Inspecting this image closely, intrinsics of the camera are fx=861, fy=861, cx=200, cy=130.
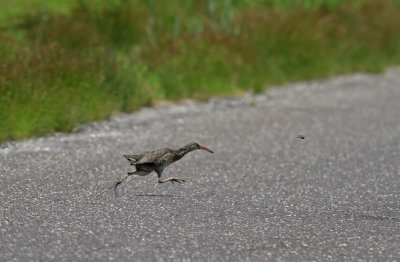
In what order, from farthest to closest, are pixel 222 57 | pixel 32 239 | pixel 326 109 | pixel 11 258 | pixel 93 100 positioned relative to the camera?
pixel 222 57
pixel 326 109
pixel 93 100
pixel 32 239
pixel 11 258

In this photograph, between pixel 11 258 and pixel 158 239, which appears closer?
pixel 11 258

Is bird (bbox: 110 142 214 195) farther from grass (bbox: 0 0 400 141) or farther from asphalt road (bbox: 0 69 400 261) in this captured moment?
grass (bbox: 0 0 400 141)

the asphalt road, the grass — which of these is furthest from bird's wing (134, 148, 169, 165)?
the grass

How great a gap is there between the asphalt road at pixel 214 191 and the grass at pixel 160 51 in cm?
49

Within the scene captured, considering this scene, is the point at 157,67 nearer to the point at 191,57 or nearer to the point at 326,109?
the point at 191,57

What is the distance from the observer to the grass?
11.6 metres

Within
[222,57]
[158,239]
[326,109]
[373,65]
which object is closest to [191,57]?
[222,57]

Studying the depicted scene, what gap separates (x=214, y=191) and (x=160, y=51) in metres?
7.40

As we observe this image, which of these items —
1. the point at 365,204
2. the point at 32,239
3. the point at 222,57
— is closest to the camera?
the point at 32,239

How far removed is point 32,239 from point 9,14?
9685 millimetres

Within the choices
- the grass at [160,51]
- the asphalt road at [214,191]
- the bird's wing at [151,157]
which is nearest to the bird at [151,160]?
the bird's wing at [151,157]

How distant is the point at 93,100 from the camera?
12211 millimetres

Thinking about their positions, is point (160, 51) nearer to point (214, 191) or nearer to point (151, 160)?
point (214, 191)

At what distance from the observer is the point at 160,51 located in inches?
609
